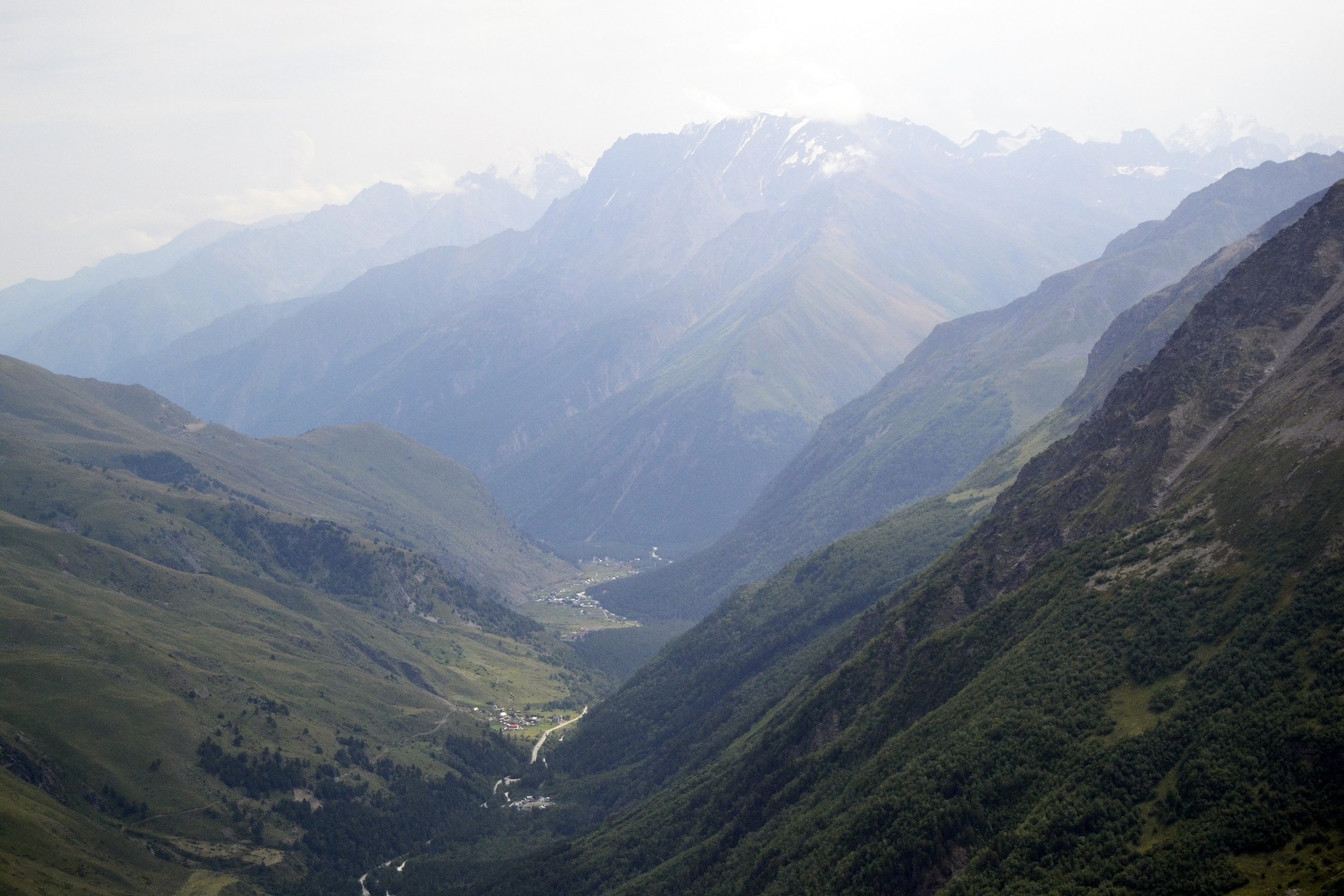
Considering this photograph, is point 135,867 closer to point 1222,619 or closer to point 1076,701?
point 1076,701

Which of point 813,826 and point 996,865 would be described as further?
point 813,826

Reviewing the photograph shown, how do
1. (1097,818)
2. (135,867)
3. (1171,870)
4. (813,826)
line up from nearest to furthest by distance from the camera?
(1171,870)
(1097,818)
(813,826)
(135,867)

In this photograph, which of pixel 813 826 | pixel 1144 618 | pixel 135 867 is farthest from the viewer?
pixel 135 867

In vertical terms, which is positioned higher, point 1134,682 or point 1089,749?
point 1134,682

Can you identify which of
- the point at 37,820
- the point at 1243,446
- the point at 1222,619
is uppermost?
the point at 37,820

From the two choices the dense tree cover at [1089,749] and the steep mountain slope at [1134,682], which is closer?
the dense tree cover at [1089,749]

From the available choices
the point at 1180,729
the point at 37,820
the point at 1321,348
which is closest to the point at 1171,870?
the point at 1180,729

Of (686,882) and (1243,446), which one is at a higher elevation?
(1243,446)

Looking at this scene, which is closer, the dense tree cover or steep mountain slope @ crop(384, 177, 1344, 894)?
the dense tree cover
